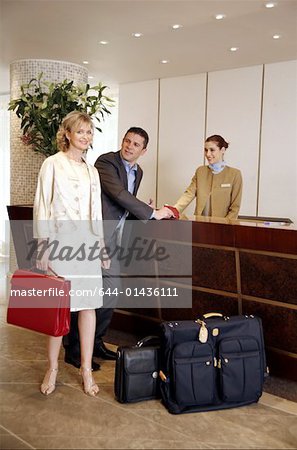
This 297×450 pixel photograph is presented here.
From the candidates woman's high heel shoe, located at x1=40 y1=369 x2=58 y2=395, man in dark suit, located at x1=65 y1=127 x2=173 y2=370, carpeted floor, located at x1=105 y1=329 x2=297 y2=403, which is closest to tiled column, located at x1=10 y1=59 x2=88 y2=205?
man in dark suit, located at x1=65 y1=127 x2=173 y2=370

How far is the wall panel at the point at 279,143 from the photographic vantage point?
18.2ft

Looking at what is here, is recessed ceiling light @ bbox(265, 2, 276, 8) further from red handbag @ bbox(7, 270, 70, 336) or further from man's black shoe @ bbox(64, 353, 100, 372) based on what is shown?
man's black shoe @ bbox(64, 353, 100, 372)

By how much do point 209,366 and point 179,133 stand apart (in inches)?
175

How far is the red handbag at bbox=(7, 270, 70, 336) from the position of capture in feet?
8.28

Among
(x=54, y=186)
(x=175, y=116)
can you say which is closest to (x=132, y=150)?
(x=54, y=186)

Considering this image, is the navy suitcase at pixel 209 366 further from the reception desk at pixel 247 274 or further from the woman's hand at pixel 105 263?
the woman's hand at pixel 105 263

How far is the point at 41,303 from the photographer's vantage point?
8.45 ft

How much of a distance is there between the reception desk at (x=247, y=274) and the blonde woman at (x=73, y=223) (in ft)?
2.24

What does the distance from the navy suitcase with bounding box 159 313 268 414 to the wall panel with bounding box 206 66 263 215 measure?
3381mm

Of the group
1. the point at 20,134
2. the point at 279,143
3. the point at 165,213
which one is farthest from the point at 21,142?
the point at 279,143

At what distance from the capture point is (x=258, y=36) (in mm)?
4641

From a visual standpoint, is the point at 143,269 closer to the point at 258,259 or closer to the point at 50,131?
the point at 258,259

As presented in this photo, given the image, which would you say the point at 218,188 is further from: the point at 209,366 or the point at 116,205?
the point at 209,366

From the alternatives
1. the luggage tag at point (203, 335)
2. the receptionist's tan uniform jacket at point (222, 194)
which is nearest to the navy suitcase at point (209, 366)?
the luggage tag at point (203, 335)
